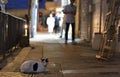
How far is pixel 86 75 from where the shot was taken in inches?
321

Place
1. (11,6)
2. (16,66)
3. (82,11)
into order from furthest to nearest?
(11,6), (82,11), (16,66)

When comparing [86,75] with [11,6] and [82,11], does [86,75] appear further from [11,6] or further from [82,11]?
[11,6]

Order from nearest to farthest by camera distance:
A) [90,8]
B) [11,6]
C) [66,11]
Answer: [66,11]
[90,8]
[11,6]

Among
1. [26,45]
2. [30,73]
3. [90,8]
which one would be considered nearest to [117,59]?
[30,73]

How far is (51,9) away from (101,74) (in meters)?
48.4

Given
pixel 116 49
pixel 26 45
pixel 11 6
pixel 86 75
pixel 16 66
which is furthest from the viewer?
pixel 11 6

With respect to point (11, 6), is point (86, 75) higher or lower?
lower

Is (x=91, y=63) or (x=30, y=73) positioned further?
(x=91, y=63)

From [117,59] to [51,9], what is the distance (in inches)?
1798

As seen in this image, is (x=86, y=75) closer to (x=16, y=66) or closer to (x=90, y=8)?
(x=16, y=66)

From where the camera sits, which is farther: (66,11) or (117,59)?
(66,11)

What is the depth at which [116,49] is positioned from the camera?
12.8 metres

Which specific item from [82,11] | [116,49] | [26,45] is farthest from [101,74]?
[82,11]

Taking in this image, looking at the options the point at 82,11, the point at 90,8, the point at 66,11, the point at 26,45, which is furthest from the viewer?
the point at 82,11
